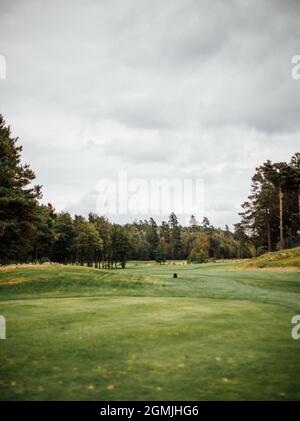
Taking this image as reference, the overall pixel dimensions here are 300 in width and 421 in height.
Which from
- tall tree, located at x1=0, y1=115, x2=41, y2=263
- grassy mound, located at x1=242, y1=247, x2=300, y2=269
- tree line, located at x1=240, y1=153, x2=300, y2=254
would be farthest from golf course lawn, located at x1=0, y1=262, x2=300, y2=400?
tree line, located at x1=240, y1=153, x2=300, y2=254

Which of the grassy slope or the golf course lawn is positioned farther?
the grassy slope

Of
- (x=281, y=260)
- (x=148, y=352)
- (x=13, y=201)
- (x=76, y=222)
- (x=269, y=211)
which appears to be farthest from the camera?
(x=76, y=222)

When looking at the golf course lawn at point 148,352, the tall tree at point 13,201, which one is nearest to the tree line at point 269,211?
the tall tree at point 13,201

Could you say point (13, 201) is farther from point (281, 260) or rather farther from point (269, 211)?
point (269, 211)

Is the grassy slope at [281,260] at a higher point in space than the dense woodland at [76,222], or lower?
lower

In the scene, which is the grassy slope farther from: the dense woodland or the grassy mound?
the dense woodland

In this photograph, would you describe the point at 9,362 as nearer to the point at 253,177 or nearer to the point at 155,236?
the point at 253,177

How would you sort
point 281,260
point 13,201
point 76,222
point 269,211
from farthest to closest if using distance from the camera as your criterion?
point 76,222 < point 269,211 < point 281,260 < point 13,201

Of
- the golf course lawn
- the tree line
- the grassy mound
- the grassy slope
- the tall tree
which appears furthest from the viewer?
the tree line

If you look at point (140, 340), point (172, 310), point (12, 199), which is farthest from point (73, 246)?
point (140, 340)

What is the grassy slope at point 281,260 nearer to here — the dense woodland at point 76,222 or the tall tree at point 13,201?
the dense woodland at point 76,222

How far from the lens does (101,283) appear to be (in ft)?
91.9

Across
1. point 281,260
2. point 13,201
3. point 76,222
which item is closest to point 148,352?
point 13,201

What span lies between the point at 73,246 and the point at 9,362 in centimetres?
7257
